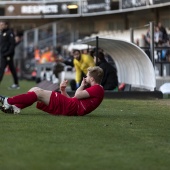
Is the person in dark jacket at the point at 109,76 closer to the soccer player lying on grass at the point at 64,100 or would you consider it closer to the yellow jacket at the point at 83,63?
the yellow jacket at the point at 83,63

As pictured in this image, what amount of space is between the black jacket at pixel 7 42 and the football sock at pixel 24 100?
1253 cm

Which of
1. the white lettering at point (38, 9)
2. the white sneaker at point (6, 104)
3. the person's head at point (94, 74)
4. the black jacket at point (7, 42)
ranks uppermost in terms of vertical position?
the white lettering at point (38, 9)

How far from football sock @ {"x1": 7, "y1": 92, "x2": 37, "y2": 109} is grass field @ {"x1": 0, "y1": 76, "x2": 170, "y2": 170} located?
243 millimetres

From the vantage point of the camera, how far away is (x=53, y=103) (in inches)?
523

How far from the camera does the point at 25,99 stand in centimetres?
1305

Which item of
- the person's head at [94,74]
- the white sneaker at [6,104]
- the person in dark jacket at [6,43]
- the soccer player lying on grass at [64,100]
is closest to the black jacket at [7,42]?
the person in dark jacket at [6,43]

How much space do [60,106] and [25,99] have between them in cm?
72

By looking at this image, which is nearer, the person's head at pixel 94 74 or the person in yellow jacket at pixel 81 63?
the person's head at pixel 94 74

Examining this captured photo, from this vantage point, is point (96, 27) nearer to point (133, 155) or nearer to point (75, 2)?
point (75, 2)

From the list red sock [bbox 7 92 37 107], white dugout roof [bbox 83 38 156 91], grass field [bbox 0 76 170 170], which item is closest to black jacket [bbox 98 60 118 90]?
white dugout roof [bbox 83 38 156 91]

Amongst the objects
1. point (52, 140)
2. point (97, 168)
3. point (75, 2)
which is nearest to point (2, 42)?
point (52, 140)

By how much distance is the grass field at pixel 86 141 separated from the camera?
318 inches

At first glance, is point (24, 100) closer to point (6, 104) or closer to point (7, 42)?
point (6, 104)

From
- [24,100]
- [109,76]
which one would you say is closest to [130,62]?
[109,76]
